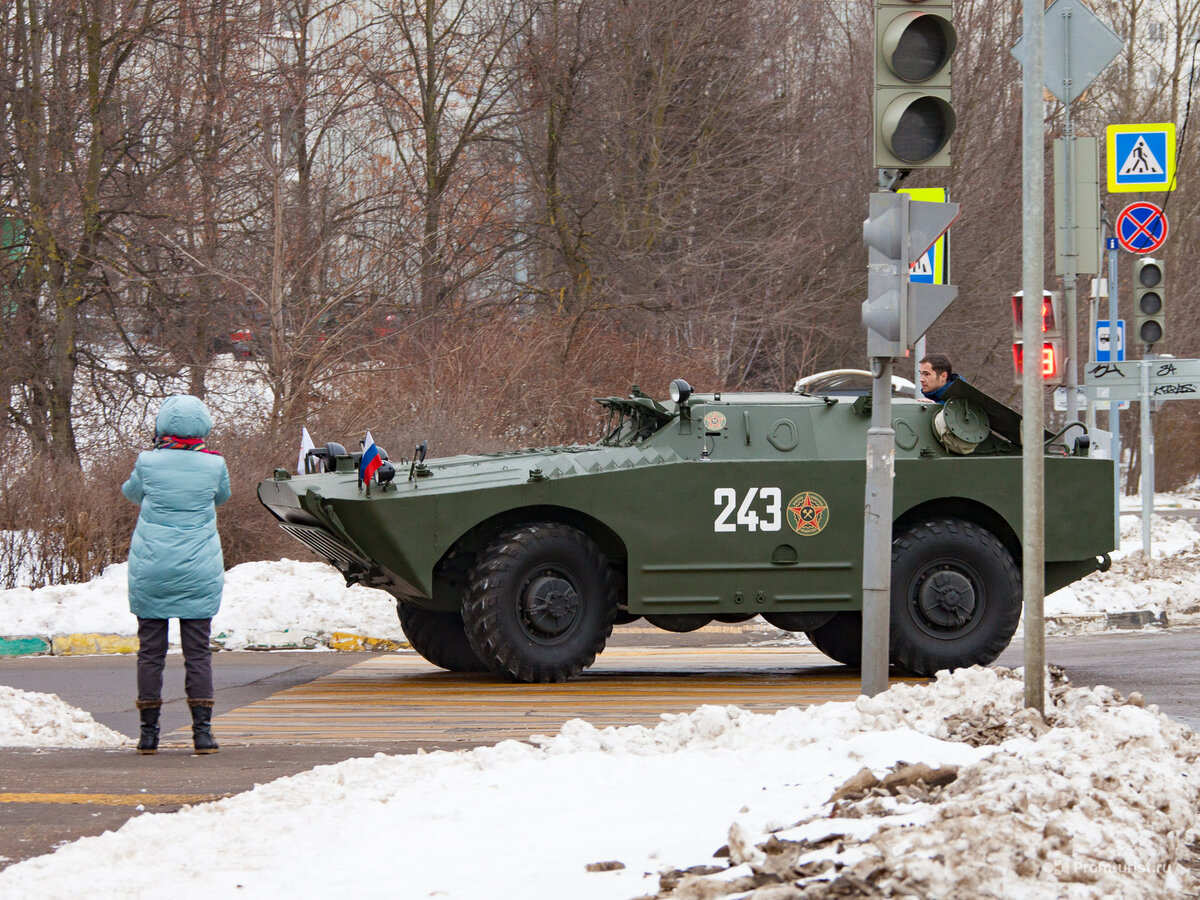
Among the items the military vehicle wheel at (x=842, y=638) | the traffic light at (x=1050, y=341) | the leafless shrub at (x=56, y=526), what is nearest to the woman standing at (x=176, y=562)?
the military vehicle wheel at (x=842, y=638)

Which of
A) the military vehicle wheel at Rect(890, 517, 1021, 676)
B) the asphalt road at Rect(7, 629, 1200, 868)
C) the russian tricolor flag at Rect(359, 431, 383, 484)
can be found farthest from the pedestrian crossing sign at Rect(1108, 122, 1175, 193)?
the russian tricolor flag at Rect(359, 431, 383, 484)

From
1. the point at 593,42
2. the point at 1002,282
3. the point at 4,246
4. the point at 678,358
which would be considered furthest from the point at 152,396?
the point at 1002,282


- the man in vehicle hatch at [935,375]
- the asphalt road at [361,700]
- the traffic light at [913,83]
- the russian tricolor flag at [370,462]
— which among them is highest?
the traffic light at [913,83]

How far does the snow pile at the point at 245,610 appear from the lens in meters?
13.5

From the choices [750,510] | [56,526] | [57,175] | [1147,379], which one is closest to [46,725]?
[750,510]

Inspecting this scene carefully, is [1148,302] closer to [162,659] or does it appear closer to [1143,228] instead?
[1143,228]

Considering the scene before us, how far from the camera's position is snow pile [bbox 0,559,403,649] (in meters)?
13.5

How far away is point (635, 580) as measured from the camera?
423 inches

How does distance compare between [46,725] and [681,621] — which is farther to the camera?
[681,621]

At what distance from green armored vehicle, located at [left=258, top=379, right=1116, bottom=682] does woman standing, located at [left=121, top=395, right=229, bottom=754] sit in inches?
72.8

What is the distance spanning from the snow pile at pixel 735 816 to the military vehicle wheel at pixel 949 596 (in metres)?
3.66

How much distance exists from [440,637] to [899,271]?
15.8ft

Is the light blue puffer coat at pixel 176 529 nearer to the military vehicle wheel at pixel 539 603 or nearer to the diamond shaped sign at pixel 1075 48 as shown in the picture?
the military vehicle wheel at pixel 539 603

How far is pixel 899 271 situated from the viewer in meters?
8.39
